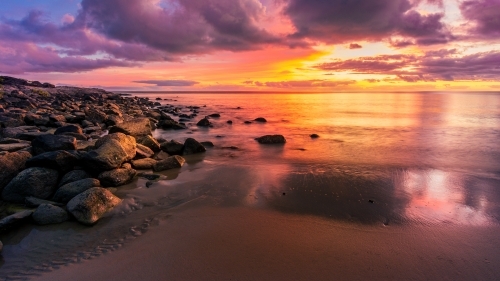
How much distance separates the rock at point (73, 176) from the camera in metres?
6.84

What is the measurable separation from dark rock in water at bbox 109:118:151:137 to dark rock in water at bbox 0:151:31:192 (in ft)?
16.2

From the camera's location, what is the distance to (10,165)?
6809mm

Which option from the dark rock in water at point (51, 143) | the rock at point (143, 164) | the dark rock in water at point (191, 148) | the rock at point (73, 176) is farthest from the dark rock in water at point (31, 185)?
the dark rock in water at point (191, 148)

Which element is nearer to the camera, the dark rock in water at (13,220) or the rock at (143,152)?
the dark rock in water at (13,220)

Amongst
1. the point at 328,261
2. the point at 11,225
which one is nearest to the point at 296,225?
the point at 328,261

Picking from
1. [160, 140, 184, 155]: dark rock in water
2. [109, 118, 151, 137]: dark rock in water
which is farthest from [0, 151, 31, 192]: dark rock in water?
[109, 118, 151, 137]: dark rock in water

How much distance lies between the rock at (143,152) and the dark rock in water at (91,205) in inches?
141

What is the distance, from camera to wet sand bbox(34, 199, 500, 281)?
4098 mm

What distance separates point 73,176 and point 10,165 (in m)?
1.43

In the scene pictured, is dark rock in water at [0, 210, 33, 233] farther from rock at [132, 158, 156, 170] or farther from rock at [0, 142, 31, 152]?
rock at [0, 142, 31, 152]

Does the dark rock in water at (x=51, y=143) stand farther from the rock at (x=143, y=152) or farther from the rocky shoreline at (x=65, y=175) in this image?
the rock at (x=143, y=152)

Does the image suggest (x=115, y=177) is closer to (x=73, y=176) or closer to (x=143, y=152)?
(x=73, y=176)

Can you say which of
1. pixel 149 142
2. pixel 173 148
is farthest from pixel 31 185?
pixel 173 148

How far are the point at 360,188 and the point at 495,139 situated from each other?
15526 millimetres
